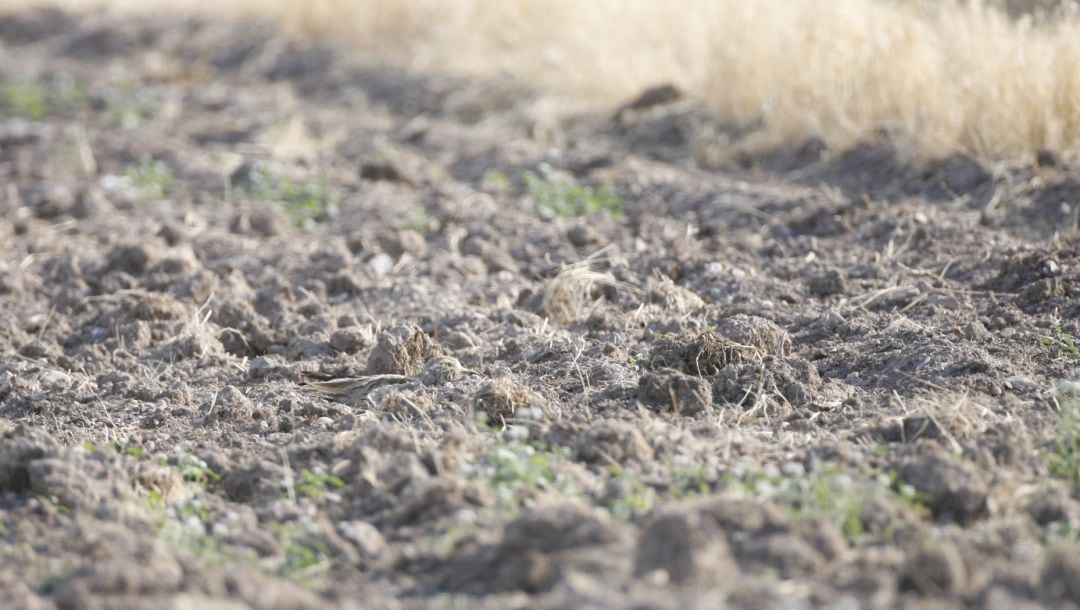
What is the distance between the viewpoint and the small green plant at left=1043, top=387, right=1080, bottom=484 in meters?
2.98

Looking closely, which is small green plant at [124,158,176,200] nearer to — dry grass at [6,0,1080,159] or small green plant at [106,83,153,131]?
small green plant at [106,83,153,131]

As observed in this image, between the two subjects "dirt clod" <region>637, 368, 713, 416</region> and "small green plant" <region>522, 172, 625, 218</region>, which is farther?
"small green plant" <region>522, 172, 625, 218</region>

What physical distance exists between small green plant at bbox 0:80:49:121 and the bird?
18.8ft

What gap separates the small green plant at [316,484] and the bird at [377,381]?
2.12ft

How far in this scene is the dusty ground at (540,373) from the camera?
2537 millimetres

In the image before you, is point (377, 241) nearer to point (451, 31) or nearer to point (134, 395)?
point (134, 395)

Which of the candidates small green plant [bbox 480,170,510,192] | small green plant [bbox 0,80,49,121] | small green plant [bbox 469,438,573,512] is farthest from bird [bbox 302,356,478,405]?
small green plant [bbox 0,80,49,121]

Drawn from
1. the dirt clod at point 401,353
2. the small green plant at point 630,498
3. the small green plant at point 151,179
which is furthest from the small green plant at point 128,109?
the small green plant at point 630,498

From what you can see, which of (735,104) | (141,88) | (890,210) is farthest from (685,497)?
(141,88)

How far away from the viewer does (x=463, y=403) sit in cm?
359

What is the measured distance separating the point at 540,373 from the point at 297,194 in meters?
2.82

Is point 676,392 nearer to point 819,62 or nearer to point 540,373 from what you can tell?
point 540,373

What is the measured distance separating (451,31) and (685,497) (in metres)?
7.02

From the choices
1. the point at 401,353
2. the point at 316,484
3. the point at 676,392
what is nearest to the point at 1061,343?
the point at 676,392
